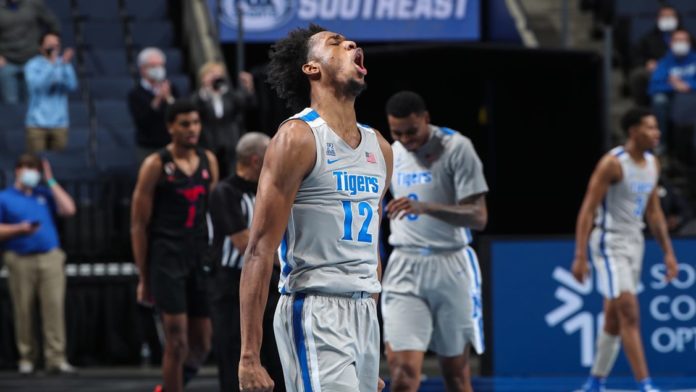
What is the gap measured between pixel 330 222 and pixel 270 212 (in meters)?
0.27

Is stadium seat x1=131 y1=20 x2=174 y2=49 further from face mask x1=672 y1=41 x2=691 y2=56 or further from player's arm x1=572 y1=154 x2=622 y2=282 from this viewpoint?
player's arm x1=572 y1=154 x2=622 y2=282

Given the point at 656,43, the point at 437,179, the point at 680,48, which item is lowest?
the point at 437,179

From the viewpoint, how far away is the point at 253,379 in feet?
16.1

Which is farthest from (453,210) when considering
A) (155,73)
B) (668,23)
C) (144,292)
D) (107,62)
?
(107,62)

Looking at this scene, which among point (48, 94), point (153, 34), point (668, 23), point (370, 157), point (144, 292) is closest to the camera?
point (370, 157)

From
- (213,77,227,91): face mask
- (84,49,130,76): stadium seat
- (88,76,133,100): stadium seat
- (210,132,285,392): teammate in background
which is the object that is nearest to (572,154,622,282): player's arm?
(210,132,285,392): teammate in background

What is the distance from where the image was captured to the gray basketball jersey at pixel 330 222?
5.18 m

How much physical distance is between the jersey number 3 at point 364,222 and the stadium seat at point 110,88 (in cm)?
1170

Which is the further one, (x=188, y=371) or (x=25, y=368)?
(x=25, y=368)

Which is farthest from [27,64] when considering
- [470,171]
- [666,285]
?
[470,171]

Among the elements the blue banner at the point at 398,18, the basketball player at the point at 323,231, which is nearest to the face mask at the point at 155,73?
the blue banner at the point at 398,18

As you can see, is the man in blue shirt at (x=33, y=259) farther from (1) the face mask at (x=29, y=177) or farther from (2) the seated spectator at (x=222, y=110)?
(2) the seated spectator at (x=222, y=110)

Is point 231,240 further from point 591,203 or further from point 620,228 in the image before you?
point 620,228

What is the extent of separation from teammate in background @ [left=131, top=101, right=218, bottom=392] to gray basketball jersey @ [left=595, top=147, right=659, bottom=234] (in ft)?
10.3
